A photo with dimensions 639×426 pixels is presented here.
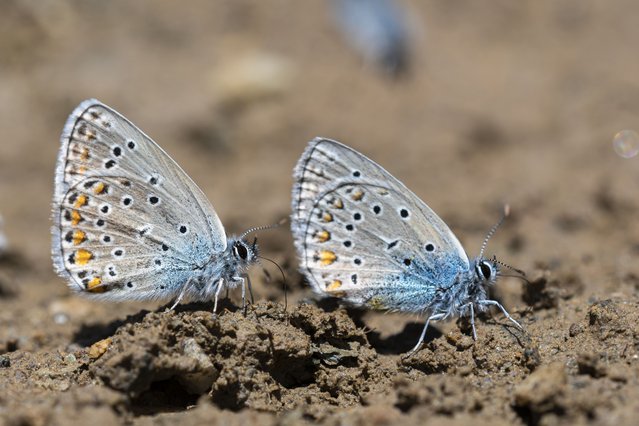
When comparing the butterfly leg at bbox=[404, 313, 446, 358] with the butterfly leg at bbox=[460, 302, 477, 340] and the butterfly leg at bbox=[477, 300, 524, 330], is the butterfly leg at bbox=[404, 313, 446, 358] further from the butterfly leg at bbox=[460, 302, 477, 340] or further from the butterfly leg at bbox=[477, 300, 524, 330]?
the butterfly leg at bbox=[477, 300, 524, 330]

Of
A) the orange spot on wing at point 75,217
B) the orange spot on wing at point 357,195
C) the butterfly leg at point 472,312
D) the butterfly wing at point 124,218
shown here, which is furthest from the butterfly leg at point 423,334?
the orange spot on wing at point 75,217

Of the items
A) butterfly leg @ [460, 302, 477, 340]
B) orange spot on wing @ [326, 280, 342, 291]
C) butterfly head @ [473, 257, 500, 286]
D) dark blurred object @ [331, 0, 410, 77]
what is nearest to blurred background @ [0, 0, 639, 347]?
dark blurred object @ [331, 0, 410, 77]

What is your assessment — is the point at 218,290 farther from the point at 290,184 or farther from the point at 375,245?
the point at 290,184

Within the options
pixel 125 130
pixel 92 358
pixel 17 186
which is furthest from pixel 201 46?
pixel 92 358

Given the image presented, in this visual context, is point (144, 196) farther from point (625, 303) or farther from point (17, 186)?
point (17, 186)

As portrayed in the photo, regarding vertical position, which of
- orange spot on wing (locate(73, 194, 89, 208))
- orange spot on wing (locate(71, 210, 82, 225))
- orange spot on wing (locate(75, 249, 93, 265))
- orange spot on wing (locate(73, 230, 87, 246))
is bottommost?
orange spot on wing (locate(75, 249, 93, 265))

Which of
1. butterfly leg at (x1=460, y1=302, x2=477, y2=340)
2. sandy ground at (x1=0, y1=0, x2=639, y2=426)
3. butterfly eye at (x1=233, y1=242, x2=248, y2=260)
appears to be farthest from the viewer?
butterfly eye at (x1=233, y1=242, x2=248, y2=260)
